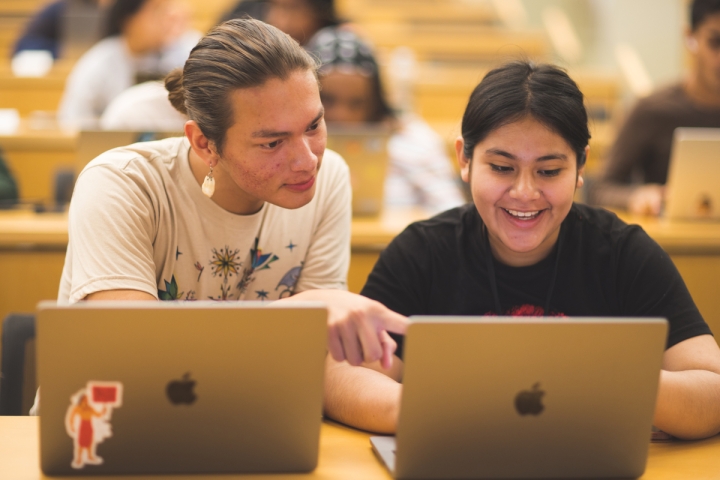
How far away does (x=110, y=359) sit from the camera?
875mm

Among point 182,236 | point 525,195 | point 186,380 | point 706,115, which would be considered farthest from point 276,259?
point 706,115

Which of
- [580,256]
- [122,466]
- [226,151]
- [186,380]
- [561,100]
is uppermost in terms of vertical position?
[561,100]

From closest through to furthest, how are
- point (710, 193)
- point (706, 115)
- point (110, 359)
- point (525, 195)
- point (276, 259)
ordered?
point (110, 359) < point (525, 195) < point (276, 259) < point (710, 193) < point (706, 115)

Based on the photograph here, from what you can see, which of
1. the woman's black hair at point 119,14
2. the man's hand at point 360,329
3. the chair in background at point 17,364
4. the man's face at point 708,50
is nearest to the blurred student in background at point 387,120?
the man's face at point 708,50

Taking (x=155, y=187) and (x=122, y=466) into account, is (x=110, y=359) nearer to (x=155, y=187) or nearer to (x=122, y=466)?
(x=122, y=466)

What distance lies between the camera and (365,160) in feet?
7.89

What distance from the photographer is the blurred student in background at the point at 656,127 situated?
107 inches

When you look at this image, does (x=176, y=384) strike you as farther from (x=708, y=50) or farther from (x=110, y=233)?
(x=708, y=50)

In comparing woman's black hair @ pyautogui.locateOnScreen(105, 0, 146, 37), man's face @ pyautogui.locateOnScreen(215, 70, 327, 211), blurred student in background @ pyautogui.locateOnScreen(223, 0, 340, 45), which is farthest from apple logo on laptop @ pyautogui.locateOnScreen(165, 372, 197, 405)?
woman's black hair @ pyautogui.locateOnScreen(105, 0, 146, 37)

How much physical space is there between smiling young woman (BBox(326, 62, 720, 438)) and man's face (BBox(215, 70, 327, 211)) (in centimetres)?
21

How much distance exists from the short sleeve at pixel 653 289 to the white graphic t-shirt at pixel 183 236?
50 cm

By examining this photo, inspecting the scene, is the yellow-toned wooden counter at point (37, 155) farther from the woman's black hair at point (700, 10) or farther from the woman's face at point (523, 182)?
the woman's face at point (523, 182)

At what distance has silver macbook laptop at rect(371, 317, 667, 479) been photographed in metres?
0.89

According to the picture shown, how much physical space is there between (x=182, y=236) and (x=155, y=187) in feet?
0.30
